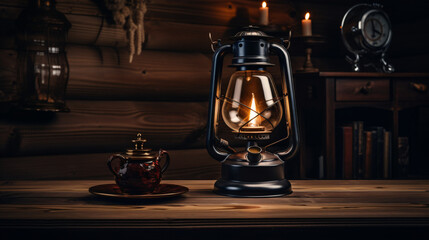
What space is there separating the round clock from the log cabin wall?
0.95 feet

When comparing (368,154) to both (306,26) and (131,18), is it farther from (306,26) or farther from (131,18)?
(131,18)

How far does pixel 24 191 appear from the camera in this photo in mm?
1361

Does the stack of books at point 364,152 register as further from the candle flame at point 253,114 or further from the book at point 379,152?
the candle flame at point 253,114

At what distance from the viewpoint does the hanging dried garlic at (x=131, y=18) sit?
105 inches

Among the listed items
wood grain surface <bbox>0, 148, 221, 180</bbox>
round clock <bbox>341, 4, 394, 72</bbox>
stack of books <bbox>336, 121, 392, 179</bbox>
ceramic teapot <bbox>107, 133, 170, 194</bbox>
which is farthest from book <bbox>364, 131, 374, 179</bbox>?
ceramic teapot <bbox>107, 133, 170, 194</bbox>

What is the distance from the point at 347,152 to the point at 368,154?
0.43 feet

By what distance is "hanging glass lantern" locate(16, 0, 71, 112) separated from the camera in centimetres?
236

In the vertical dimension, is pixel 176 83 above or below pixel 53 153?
above

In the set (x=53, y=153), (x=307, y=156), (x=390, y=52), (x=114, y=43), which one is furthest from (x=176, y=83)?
(x=390, y=52)

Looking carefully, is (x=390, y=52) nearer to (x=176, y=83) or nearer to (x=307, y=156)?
(x=307, y=156)

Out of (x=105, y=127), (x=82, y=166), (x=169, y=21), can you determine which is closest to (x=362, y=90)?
(x=169, y=21)

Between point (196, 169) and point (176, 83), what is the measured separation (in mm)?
549

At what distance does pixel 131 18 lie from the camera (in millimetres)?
2721

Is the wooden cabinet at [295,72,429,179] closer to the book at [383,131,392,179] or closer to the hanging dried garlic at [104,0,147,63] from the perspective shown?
the book at [383,131,392,179]
